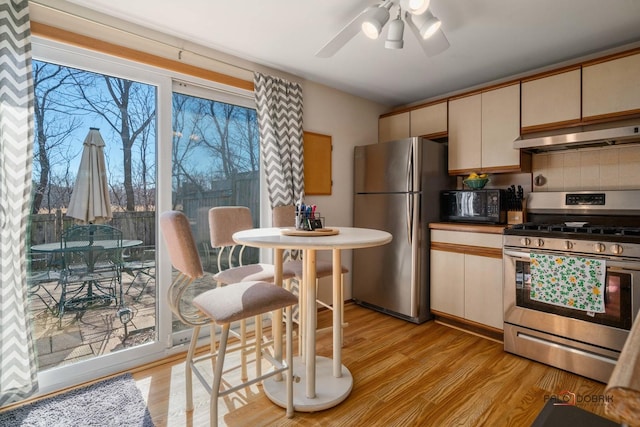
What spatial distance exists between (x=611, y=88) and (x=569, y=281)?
1.43 metres

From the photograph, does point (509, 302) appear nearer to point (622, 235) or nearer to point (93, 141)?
A: point (622, 235)

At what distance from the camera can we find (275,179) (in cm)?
278

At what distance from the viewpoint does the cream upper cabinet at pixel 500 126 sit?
106 inches

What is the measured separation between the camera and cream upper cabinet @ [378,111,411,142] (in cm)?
349

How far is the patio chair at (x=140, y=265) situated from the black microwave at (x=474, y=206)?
2.64 m

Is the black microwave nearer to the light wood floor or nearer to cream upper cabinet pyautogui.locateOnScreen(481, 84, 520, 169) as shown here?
cream upper cabinet pyautogui.locateOnScreen(481, 84, 520, 169)

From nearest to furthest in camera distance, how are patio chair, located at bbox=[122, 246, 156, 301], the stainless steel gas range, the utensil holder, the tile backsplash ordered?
1. the utensil holder
2. the stainless steel gas range
3. patio chair, located at bbox=[122, 246, 156, 301]
4. the tile backsplash

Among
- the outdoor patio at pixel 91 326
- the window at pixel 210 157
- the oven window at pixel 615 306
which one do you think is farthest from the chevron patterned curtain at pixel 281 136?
the oven window at pixel 615 306

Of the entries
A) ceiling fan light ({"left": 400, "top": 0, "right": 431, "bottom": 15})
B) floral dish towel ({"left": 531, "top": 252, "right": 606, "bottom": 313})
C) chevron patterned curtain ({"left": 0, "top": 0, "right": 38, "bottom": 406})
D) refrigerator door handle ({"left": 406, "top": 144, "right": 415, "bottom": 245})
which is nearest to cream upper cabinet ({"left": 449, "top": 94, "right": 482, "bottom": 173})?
refrigerator door handle ({"left": 406, "top": 144, "right": 415, "bottom": 245})

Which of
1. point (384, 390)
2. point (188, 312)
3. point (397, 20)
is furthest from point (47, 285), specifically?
point (397, 20)

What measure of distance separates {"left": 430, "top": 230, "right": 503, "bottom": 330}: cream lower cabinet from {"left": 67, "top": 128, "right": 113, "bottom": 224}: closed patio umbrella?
2.73 m

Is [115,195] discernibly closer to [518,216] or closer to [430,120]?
[430,120]

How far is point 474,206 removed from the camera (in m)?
2.88

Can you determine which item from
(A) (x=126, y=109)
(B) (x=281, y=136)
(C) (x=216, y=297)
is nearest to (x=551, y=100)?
(B) (x=281, y=136)
